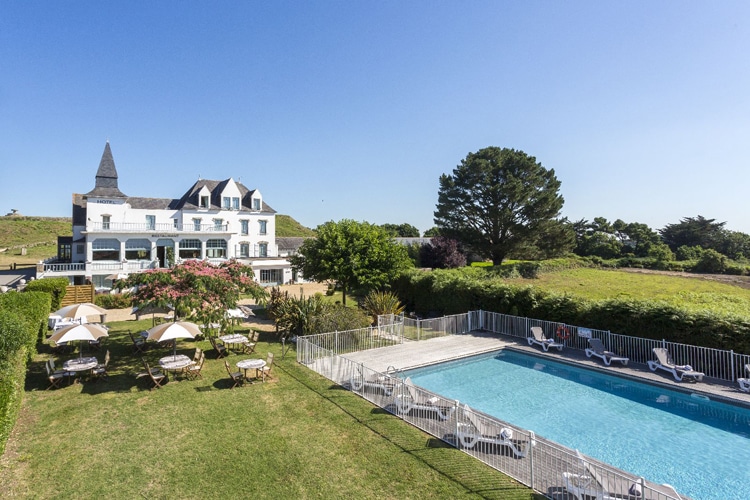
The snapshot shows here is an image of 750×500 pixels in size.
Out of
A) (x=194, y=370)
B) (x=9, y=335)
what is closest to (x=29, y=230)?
(x=194, y=370)

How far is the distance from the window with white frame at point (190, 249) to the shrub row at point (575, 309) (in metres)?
25.5

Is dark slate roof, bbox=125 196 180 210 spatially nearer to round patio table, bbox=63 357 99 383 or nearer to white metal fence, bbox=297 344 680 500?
round patio table, bbox=63 357 99 383

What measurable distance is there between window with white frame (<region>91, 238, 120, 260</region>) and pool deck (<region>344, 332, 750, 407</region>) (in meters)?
32.6

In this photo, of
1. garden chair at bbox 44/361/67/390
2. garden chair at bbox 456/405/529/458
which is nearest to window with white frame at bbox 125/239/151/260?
garden chair at bbox 44/361/67/390

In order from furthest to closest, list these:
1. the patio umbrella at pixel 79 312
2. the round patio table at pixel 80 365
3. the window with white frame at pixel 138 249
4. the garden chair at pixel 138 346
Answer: the window with white frame at pixel 138 249, the garden chair at pixel 138 346, the patio umbrella at pixel 79 312, the round patio table at pixel 80 365

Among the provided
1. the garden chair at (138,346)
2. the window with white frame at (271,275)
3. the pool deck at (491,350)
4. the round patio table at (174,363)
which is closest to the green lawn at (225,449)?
the round patio table at (174,363)

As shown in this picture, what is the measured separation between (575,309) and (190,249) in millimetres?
37562

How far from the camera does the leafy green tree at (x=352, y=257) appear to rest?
886 inches

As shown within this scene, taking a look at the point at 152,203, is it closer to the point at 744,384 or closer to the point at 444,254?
the point at 444,254

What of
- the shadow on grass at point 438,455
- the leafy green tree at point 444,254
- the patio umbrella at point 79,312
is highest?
the leafy green tree at point 444,254

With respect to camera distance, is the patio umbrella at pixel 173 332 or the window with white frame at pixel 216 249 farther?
the window with white frame at pixel 216 249

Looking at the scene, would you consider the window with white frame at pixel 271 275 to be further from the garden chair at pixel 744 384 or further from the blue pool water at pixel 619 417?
the garden chair at pixel 744 384

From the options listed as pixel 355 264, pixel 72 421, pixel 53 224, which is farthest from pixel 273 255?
pixel 53 224

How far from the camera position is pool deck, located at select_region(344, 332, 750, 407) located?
12305mm
